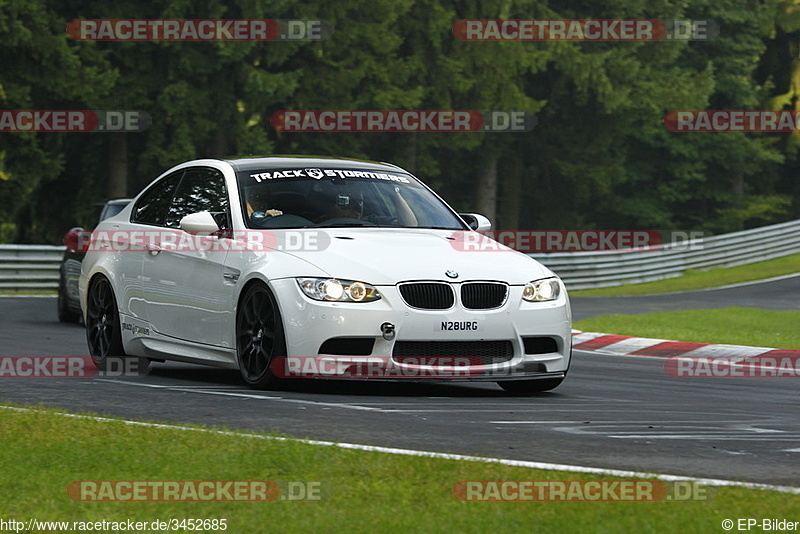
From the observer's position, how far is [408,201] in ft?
37.4

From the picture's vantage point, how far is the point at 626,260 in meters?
37.1

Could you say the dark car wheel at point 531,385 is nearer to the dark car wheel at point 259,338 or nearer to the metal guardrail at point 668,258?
the dark car wheel at point 259,338

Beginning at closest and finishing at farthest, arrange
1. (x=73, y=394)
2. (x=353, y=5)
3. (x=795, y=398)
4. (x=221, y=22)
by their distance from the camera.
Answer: (x=73, y=394)
(x=795, y=398)
(x=221, y=22)
(x=353, y=5)

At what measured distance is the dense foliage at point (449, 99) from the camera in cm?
3919

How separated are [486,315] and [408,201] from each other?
1.75m

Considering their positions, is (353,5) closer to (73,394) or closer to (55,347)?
(55,347)

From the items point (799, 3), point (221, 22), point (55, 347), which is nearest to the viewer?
point (55, 347)

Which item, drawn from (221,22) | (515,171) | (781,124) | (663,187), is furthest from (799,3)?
(221,22)
